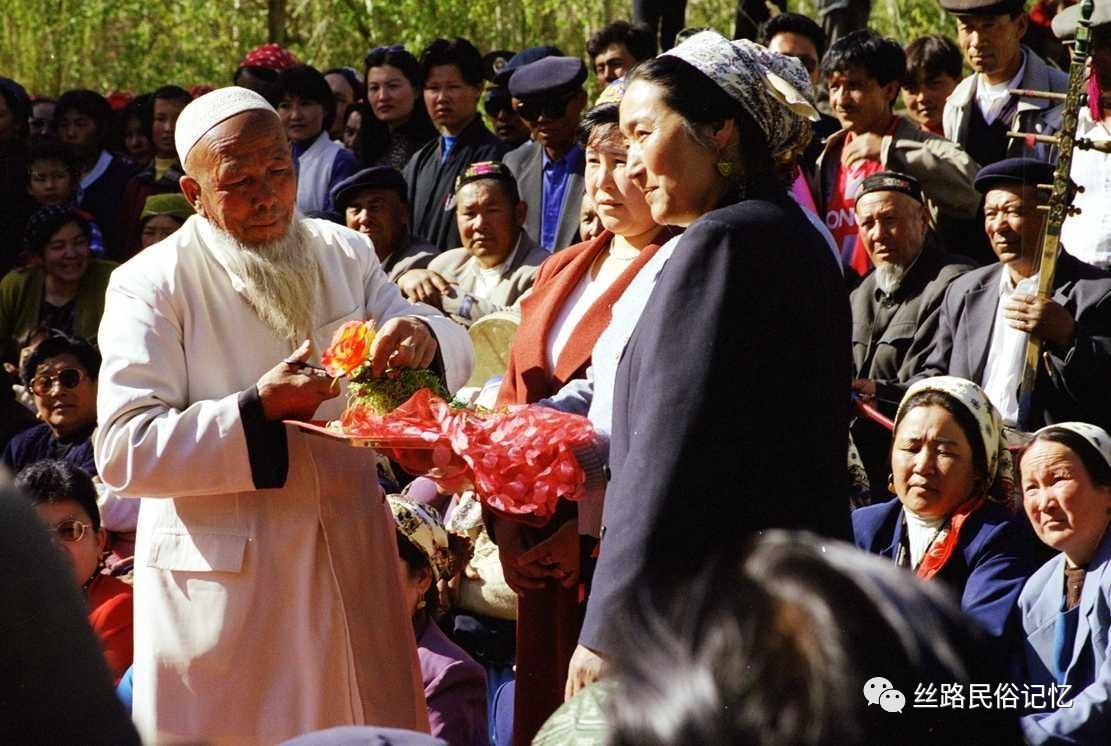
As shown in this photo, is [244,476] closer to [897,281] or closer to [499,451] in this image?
[499,451]

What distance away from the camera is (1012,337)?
6.20 meters

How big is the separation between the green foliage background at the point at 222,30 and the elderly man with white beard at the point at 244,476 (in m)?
8.63

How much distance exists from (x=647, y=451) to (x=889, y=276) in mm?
3787

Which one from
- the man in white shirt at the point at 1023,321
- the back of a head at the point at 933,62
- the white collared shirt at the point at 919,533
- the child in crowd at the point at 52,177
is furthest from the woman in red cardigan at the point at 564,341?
the child in crowd at the point at 52,177

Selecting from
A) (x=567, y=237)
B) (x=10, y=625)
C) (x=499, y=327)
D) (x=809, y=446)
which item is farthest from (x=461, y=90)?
(x=10, y=625)

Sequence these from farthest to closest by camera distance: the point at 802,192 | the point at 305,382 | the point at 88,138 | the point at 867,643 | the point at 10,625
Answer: the point at 88,138
the point at 802,192
the point at 305,382
the point at 10,625
the point at 867,643

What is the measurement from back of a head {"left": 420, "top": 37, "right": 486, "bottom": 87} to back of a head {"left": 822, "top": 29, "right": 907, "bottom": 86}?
2.30 meters

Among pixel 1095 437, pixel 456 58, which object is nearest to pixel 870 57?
pixel 456 58

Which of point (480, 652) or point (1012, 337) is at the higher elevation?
point (1012, 337)

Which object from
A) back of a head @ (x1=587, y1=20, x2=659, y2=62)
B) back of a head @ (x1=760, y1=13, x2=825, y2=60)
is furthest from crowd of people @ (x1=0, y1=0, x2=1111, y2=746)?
back of a head @ (x1=587, y1=20, x2=659, y2=62)

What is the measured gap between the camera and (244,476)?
4.10 metres

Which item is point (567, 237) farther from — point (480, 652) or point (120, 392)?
point (120, 392)

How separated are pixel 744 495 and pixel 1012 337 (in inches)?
129

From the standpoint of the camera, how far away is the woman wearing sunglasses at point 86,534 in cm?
570
